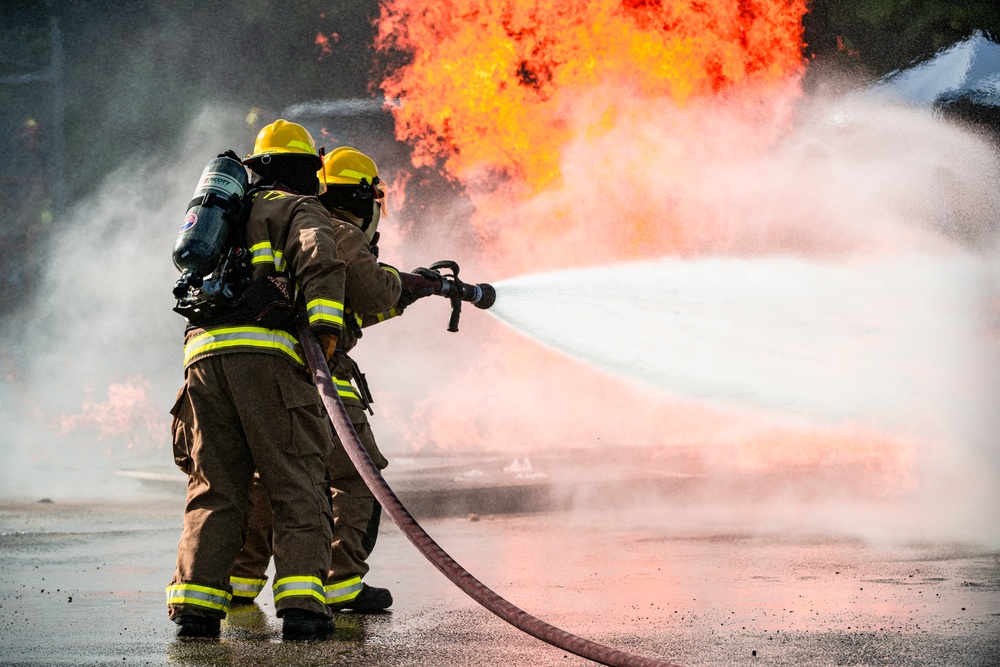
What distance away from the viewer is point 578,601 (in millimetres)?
4242

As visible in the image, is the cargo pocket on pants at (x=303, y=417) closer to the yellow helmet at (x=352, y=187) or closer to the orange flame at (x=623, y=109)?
the yellow helmet at (x=352, y=187)

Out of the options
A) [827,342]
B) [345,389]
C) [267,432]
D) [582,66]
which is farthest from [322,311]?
[582,66]

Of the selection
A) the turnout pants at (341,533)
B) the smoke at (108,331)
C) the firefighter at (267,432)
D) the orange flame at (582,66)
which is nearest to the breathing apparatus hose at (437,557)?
the firefighter at (267,432)

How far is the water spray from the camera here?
184 inches

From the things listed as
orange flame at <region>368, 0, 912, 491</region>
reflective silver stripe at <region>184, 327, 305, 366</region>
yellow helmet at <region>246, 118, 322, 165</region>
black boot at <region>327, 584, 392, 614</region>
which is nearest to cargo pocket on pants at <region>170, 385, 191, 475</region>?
reflective silver stripe at <region>184, 327, 305, 366</region>

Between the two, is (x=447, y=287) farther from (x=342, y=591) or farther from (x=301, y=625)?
(x=301, y=625)

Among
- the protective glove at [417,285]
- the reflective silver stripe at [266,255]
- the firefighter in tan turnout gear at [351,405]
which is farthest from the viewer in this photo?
the protective glove at [417,285]

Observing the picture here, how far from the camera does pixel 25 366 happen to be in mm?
15250

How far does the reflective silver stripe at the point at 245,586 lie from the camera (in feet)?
13.9

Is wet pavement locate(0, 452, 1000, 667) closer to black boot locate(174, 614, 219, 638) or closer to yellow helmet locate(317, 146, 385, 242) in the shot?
black boot locate(174, 614, 219, 638)

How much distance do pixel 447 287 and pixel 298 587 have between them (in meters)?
1.56

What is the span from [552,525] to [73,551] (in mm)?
2629

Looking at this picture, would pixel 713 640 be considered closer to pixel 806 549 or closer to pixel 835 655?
pixel 835 655

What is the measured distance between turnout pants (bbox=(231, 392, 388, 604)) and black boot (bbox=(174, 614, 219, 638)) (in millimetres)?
569
